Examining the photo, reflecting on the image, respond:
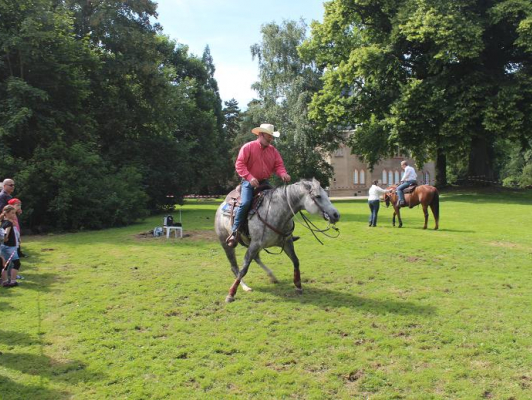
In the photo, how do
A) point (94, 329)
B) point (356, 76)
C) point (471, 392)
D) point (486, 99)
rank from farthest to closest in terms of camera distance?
point (356, 76), point (486, 99), point (94, 329), point (471, 392)

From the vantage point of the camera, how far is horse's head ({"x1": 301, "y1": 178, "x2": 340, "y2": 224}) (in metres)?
7.58

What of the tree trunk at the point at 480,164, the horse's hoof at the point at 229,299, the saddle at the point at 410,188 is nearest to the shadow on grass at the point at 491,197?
the tree trunk at the point at 480,164

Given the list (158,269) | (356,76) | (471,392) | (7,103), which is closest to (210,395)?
(471,392)

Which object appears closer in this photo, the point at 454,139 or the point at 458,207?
the point at 458,207

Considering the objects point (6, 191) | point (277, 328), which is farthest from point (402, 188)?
point (6, 191)

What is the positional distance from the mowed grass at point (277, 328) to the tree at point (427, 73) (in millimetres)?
19882

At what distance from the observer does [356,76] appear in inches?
1355

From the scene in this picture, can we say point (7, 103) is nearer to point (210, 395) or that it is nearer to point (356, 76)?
point (210, 395)

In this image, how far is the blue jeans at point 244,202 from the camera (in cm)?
833

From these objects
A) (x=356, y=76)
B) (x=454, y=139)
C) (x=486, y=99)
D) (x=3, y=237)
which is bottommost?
(x=3, y=237)

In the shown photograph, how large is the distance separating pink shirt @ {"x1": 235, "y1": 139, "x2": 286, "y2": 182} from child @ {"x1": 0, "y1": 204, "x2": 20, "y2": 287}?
5316 mm

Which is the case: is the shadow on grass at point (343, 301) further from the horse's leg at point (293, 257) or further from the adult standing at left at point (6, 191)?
the adult standing at left at point (6, 191)

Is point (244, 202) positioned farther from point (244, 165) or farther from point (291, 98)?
point (291, 98)

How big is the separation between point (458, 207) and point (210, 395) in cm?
2582
